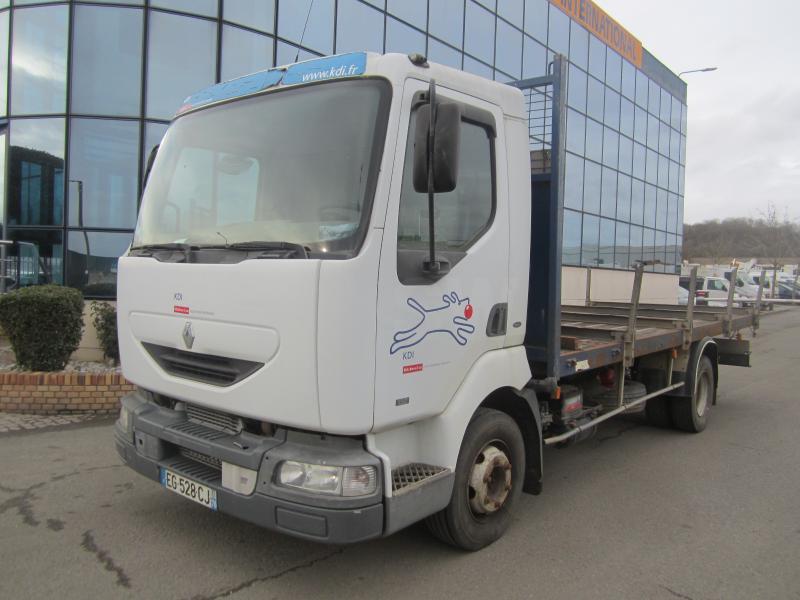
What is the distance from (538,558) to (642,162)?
21.5 m

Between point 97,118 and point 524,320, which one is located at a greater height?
point 97,118

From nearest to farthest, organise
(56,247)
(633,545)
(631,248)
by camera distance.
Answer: (633,545)
(56,247)
(631,248)

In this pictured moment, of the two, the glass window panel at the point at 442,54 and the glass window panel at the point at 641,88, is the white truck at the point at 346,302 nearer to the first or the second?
the glass window panel at the point at 442,54

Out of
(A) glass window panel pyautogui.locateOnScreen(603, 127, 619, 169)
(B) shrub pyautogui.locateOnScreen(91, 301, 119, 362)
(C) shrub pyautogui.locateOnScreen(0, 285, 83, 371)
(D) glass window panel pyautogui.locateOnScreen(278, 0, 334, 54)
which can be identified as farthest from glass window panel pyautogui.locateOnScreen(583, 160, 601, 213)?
(C) shrub pyautogui.locateOnScreen(0, 285, 83, 371)

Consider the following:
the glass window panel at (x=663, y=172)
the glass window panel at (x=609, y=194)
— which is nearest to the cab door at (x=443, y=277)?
the glass window panel at (x=609, y=194)

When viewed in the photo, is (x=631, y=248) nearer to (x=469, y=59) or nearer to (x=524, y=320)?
(x=469, y=59)

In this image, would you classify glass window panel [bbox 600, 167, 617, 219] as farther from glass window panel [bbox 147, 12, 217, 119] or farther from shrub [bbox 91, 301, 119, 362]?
shrub [bbox 91, 301, 119, 362]

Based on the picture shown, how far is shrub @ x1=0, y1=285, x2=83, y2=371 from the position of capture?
643 centimetres

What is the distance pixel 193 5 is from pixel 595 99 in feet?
45.0

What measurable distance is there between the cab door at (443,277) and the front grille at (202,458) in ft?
3.09

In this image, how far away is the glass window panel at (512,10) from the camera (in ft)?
50.8

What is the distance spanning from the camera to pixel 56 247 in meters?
9.40

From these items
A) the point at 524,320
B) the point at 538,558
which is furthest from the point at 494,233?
the point at 538,558

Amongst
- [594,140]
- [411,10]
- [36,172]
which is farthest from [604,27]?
[36,172]
